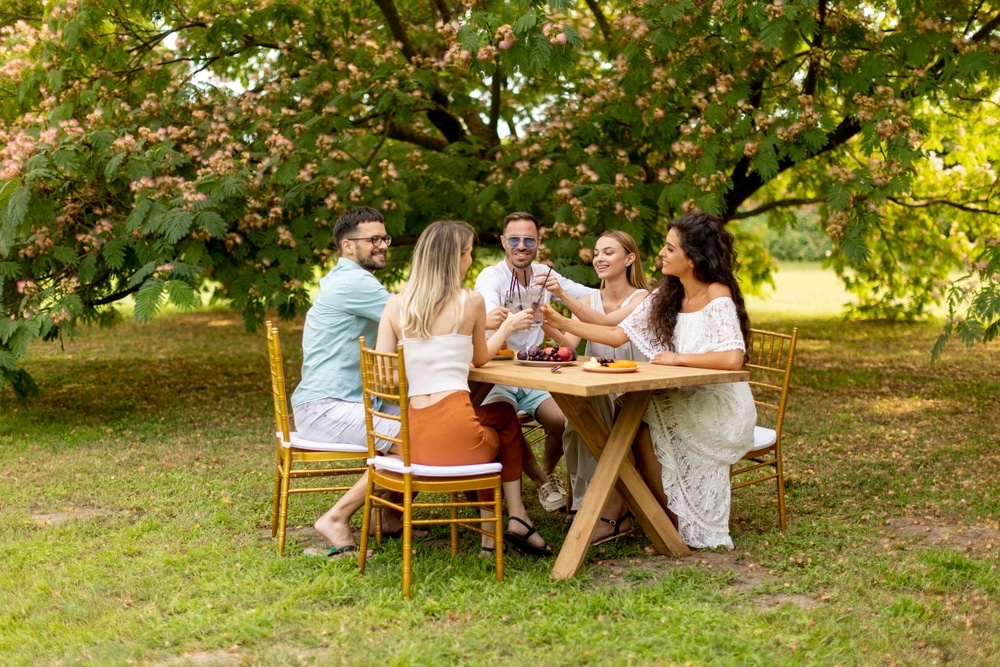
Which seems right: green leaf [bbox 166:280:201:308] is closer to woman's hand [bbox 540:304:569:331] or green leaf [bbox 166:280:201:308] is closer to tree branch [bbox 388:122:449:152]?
tree branch [bbox 388:122:449:152]

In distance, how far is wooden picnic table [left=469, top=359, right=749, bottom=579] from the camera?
4504 millimetres

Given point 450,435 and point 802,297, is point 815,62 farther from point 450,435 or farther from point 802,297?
point 802,297

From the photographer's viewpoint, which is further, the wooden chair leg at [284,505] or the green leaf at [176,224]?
the green leaf at [176,224]

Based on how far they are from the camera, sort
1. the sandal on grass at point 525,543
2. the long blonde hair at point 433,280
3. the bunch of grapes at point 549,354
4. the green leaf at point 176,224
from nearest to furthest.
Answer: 1. the long blonde hair at point 433,280
2. the sandal on grass at point 525,543
3. the bunch of grapes at point 549,354
4. the green leaf at point 176,224

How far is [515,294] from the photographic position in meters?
5.85

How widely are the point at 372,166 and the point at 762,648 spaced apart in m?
6.34

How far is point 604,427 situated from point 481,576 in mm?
910

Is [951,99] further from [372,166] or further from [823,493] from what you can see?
[372,166]

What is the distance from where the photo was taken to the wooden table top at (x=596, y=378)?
4387 mm

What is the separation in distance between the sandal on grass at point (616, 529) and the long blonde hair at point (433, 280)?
1396mm

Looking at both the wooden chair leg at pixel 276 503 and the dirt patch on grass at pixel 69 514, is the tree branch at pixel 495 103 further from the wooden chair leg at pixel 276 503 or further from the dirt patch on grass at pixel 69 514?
the dirt patch on grass at pixel 69 514

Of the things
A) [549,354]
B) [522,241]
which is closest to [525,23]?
[522,241]

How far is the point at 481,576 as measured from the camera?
4684mm

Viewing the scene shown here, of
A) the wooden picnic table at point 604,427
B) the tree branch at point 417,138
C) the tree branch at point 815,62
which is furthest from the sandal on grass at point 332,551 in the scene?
the tree branch at point 417,138
